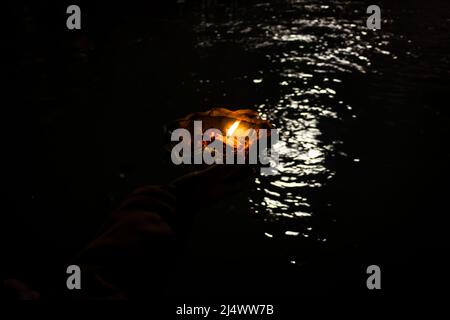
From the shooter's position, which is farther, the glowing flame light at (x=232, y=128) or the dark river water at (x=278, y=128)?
the glowing flame light at (x=232, y=128)

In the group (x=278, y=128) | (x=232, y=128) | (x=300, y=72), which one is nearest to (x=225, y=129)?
(x=232, y=128)

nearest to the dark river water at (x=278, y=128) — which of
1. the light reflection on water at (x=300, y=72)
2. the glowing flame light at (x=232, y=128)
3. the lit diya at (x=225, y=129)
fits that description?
the light reflection on water at (x=300, y=72)

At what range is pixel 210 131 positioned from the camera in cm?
370

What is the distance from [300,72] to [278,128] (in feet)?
5.43

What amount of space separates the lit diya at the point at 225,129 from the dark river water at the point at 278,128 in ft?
1.24

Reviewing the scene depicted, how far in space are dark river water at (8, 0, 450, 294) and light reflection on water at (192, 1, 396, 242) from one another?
21mm

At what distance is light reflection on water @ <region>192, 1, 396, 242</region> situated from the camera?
10.9 feet

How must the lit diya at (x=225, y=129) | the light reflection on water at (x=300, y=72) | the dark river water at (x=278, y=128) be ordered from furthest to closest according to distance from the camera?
the lit diya at (x=225, y=129) → the light reflection on water at (x=300, y=72) → the dark river water at (x=278, y=128)

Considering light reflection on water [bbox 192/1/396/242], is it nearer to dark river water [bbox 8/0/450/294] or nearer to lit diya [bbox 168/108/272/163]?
dark river water [bbox 8/0/450/294]

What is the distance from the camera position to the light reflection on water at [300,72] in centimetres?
332

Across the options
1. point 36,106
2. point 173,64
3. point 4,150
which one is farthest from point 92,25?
point 4,150

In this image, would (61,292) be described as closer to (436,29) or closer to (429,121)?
(429,121)

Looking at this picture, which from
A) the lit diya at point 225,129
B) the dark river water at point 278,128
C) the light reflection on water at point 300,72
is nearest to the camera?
the dark river water at point 278,128

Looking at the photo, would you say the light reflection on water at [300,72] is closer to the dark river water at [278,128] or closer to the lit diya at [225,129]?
the dark river water at [278,128]
